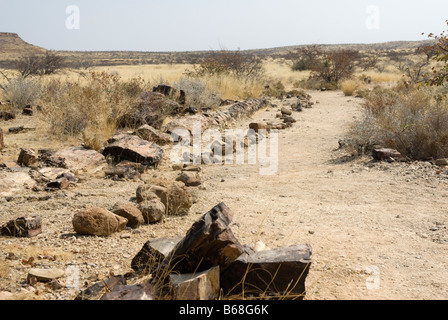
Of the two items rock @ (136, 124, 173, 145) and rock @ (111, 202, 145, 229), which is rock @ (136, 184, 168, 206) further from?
rock @ (136, 124, 173, 145)

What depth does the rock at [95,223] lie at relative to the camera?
378cm

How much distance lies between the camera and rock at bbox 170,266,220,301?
8.06 ft

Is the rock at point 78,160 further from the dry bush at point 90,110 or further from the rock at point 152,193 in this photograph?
the rock at point 152,193

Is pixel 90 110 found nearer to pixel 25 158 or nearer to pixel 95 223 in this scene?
pixel 25 158

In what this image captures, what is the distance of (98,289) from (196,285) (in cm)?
67

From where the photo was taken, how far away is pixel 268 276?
2789mm

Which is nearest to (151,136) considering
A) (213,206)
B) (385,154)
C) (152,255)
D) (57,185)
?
(57,185)

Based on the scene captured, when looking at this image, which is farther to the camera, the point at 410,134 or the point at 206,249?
the point at 410,134

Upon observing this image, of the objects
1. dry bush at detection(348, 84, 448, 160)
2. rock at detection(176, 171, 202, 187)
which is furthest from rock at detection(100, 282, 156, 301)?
dry bush at detection(348, 84, 448, 160)

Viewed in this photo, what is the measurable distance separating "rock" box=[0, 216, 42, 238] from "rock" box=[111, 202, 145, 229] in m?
0.74

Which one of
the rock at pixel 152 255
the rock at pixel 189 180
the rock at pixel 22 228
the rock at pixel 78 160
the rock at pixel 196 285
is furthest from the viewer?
the rock at pixel 78 160

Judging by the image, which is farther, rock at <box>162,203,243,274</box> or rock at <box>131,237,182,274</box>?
rock at <box>131,237,182,274</box>

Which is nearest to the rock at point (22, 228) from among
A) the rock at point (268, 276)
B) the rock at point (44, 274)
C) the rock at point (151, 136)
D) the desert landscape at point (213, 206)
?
the desert landscape at point (213, 206)

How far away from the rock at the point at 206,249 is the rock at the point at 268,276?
0.32 ft
